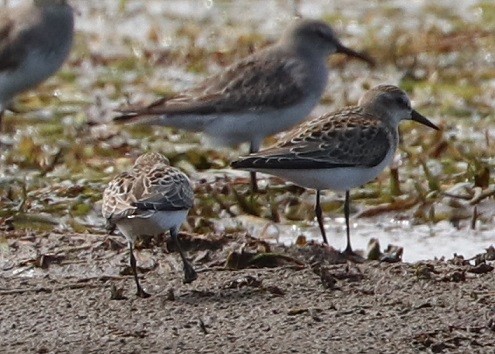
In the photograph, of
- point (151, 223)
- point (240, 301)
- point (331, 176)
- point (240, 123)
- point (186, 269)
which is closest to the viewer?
point (240, 301)

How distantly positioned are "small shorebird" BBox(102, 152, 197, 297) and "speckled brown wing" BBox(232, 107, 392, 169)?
0.69 m

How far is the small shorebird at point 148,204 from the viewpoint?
645 centimetres

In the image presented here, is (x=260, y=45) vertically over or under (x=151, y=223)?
under

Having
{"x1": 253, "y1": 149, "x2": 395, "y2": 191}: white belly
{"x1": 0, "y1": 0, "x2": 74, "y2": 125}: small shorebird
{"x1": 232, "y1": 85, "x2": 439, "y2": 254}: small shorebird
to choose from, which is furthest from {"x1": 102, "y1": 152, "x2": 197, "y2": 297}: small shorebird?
{"x1": 0, "y1": 0, "x2": 74, "y2": 125}: small shorebird

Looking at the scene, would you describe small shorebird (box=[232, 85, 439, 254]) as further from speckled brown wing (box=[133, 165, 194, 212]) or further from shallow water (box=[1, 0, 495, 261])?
speckled brown wing (box=[133, 165, 194, 212])

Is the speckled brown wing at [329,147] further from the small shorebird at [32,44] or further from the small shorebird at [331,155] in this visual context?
the small shorebird at [32,44]

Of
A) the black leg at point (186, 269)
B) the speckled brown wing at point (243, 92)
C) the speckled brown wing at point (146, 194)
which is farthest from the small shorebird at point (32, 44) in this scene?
the black leg at point (186, 269)

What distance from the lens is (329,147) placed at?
25.3 feet

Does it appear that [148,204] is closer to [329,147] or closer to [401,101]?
[329,147]

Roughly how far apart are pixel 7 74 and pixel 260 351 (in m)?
4.89

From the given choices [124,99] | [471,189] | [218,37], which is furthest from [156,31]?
[471,189]

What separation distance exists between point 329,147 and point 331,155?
0.17ft

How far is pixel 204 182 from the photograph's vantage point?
9.14 meters

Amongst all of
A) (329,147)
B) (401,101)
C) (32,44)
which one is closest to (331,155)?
(329,147)
